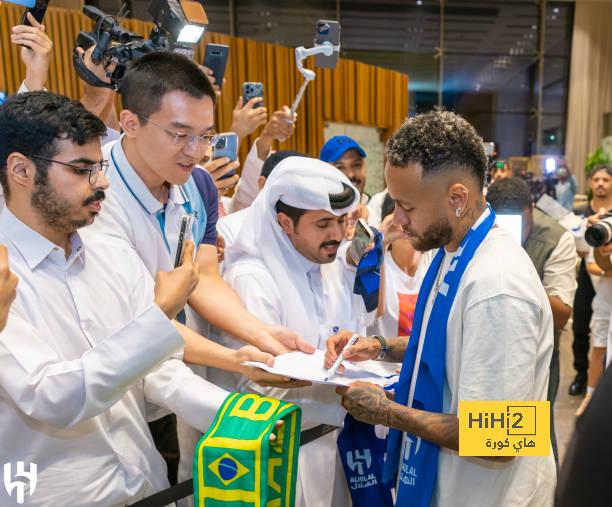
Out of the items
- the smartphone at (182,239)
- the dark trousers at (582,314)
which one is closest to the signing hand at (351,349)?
the smartphone at (182,239)

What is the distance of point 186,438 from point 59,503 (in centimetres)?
64

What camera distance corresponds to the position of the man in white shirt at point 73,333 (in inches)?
46.1

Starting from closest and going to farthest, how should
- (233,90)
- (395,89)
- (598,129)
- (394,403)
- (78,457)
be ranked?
(78,457) → (394,403) → (233,90) → (395,89) → (598,129)

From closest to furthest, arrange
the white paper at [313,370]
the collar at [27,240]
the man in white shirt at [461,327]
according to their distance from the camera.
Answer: the man in white shirt at [461,327] < the collar at [27,240] < the white paper at [313,370]

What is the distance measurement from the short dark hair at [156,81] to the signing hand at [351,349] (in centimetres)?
87

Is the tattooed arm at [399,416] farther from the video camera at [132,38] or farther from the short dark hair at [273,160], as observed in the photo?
the short dark hair at [273,160]

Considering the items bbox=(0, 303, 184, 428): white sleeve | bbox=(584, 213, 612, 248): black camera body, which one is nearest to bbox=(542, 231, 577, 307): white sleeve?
bbox=(584, 213, 612, 248): black camera body

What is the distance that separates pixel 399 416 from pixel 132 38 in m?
1.58

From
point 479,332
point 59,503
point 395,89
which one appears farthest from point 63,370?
point 395,89

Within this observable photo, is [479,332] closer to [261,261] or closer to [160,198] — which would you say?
[261,261]

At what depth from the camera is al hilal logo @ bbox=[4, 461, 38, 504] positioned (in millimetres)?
1176

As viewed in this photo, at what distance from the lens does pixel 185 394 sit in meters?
1.46

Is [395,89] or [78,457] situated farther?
[395,89]

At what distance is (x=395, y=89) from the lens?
9.52 meters
